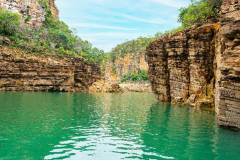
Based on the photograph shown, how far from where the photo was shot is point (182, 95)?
33469 millimetres

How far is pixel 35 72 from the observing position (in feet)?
189

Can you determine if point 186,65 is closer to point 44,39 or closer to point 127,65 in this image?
point 44,39

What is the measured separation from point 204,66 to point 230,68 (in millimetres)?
15971

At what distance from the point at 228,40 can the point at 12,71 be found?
5203cm

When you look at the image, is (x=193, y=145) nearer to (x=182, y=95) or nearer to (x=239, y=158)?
(x=239, y=158)

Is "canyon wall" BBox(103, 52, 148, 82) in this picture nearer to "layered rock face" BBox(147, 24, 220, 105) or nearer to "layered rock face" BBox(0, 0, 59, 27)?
"layered rock face" BBox(0, 0, 59, 27)

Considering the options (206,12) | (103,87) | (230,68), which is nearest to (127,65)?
(103,87)

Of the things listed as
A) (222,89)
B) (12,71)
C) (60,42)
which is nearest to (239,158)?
(222,89)

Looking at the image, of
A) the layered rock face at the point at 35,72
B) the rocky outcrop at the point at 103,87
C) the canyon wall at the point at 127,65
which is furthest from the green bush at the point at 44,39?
the canyon wall at the point at 127,65

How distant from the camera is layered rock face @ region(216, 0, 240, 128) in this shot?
14.6 meters

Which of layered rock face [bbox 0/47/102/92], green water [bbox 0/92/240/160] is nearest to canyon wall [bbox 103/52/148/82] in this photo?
layered rock face [bbox 0/47/102/92]

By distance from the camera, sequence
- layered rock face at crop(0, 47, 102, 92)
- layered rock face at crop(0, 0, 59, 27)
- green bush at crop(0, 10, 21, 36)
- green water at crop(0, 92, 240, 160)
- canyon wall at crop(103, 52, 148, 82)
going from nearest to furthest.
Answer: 1. green water at crop(0, 92, 240, 160)
2. layered rock face at crop(0, 47, 102, 92)
3. green bush at crop(0, 10, 21, 36)
4. layered rock face at crop(0, 0, 59, 27)
5. canyon wall at crop(103, 52, 148, 82)

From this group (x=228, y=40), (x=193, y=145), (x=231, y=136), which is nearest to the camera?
(x=193, y=145)

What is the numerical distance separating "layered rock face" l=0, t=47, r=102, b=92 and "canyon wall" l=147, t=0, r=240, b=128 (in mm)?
30537
